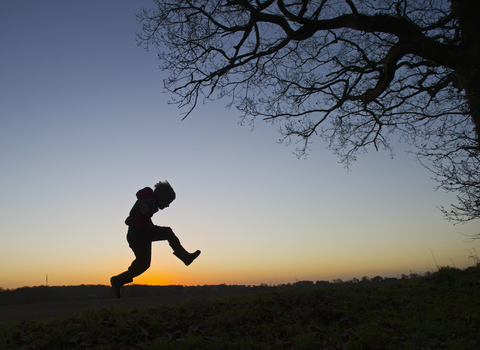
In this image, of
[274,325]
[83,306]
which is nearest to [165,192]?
[274,325]

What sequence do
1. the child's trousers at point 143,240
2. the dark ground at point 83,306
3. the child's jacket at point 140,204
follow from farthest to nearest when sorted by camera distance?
the dark ground at point 83,306
the child's trousers at point 143,240
the child's jacket at point 140,204

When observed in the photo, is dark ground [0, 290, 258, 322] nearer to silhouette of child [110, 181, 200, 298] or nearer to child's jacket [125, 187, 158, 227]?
silhouette of child [110, 181, 200, 298]

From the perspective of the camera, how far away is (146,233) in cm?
516

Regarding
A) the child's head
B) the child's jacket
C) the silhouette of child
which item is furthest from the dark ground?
the child's head

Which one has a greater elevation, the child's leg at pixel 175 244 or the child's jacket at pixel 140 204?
the child's jacket at pixel 140 204

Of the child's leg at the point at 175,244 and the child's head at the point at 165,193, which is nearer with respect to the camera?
the child's head at the point at 165,193

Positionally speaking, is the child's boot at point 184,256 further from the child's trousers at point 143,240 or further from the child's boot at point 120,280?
the child's boot at point 120,280

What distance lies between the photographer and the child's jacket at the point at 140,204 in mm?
4871

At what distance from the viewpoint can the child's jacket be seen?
4871 millimetres

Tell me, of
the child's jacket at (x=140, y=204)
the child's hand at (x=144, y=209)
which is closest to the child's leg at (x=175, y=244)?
the child's jacket at (x=140, y=204)

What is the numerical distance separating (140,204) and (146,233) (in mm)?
506

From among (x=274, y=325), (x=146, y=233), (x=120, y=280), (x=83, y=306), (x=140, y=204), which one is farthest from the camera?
(x=83, y=306)

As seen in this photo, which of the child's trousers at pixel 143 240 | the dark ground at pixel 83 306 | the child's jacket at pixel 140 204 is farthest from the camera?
the dark ground at pixel 83 306

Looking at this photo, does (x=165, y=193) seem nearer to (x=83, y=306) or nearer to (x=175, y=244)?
(x=175, y=244)
